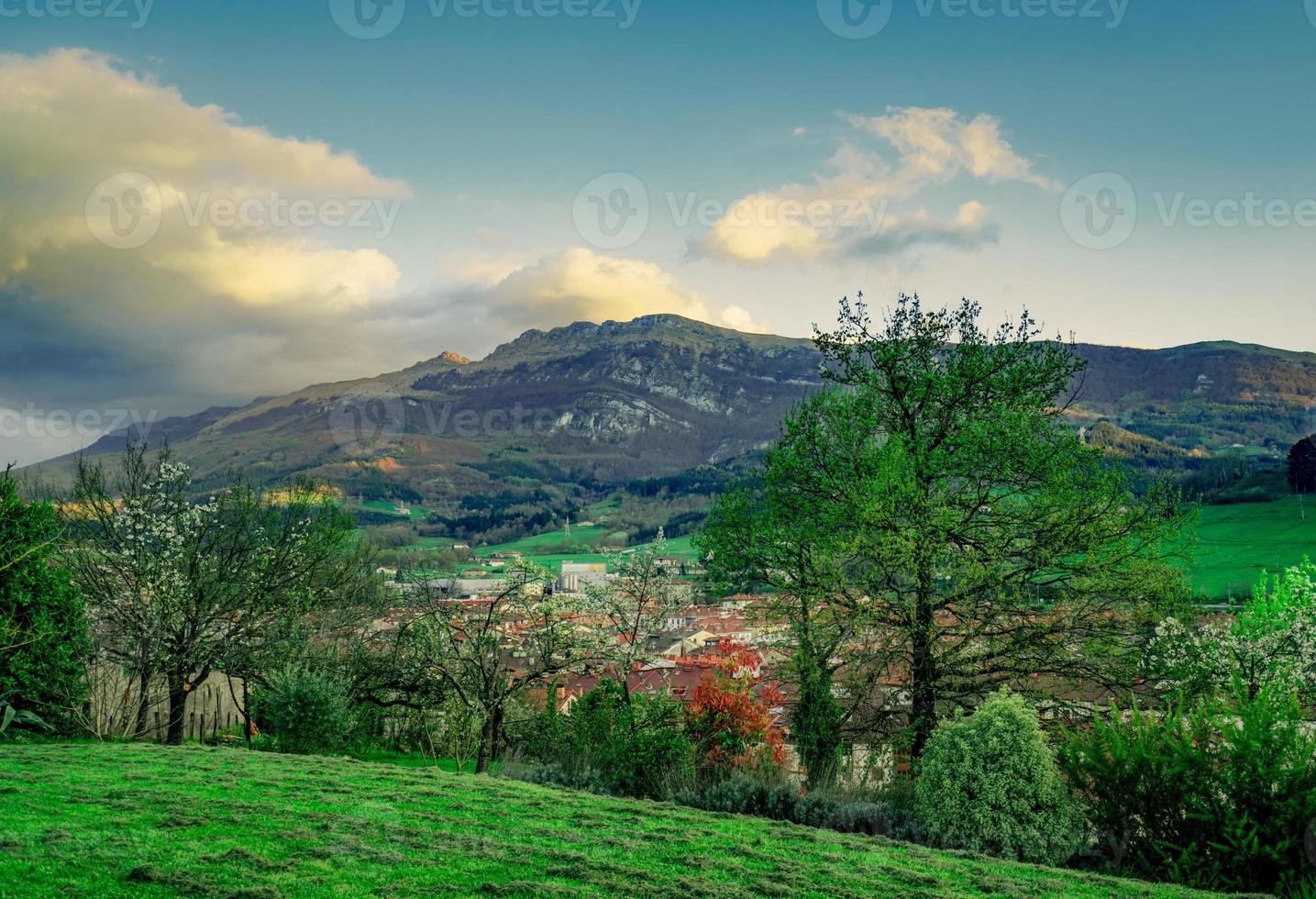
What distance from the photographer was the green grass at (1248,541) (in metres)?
63.7

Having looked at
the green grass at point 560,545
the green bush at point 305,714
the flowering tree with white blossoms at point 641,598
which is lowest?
the green grass at point 560,545

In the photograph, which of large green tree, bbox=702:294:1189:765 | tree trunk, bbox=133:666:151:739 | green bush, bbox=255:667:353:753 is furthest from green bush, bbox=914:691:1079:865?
tree trunk, bbox=133:666:151:739

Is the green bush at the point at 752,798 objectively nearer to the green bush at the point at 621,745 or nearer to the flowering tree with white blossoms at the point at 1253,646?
the green bush at the point at 621,745

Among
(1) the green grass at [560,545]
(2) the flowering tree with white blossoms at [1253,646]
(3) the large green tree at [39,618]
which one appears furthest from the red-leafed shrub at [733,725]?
(1) the green grass at [560,545]

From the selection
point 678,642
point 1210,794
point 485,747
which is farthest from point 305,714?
point 678,642

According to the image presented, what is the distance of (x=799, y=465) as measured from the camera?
17.9 meters

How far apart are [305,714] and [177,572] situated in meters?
6.58

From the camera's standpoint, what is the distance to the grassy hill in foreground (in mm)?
6168

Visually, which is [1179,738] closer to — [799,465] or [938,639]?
[938,639]

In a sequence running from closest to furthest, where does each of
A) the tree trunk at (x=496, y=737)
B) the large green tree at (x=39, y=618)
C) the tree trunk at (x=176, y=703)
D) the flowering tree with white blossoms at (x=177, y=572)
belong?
the large green tree at (x=39, y=618) < the tree trunk at (x=496, y=737) < the flowering tree with white blossoms at (x=177, y=572) < the tree trunk at (x=176, y=703)

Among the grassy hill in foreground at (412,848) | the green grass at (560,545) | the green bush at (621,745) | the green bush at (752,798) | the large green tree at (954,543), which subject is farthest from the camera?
the green grass at (560,545)

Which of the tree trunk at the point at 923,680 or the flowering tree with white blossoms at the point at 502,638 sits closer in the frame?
the tree trunk at the point at 923,680

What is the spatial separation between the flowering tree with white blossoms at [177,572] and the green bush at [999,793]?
62.9ft

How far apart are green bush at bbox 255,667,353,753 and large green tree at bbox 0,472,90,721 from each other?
16.0 feet
